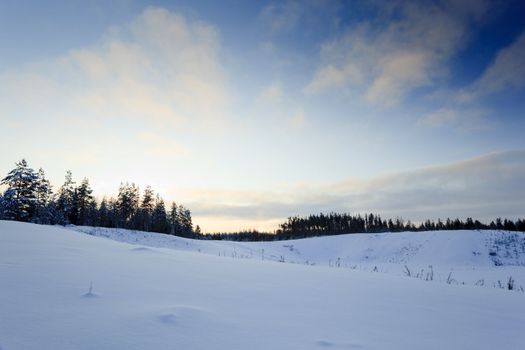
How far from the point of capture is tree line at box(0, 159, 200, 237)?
37750mm

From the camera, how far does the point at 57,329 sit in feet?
6.76

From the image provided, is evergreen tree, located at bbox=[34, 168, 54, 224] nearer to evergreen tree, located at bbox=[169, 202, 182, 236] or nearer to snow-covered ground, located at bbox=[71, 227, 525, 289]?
snow-covered ground, located at bbox=[71, 227, 525, 289]

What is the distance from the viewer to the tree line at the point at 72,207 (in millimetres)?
37750

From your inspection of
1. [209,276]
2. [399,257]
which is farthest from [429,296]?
[399,257]

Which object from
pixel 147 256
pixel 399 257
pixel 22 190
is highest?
pixel 22 190

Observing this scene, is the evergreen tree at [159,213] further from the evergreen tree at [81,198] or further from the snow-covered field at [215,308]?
the snow-covered field at [215,308]

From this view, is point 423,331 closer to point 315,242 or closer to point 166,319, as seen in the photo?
point 166,319

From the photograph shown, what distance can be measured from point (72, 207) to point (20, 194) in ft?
46.6

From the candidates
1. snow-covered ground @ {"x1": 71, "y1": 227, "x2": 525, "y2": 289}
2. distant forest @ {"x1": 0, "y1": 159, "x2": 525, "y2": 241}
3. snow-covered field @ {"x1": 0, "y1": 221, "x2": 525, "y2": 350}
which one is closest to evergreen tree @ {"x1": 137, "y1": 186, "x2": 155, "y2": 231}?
distant forest @ {"x1": 0, "y1": 159, "x2": 525, "y2": 241}

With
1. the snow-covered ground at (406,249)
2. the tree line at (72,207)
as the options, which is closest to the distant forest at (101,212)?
the tree line at (72,207)

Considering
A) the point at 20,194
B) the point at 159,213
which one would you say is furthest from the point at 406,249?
the point at 159,213

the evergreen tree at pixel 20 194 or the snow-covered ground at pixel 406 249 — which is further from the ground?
the evergreen tree at pixel 20 194

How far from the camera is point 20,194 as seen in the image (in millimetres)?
37750

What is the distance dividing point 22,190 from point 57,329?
45395mm
